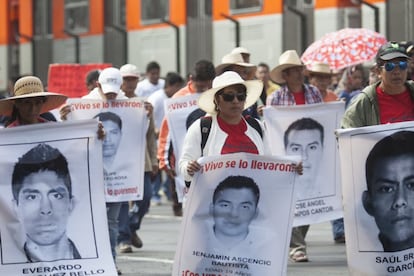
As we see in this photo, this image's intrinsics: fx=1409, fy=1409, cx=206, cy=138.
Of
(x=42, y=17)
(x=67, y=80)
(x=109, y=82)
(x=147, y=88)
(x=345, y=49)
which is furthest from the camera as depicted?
(x=42, y=17)

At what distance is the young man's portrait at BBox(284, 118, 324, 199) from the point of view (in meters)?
12.5

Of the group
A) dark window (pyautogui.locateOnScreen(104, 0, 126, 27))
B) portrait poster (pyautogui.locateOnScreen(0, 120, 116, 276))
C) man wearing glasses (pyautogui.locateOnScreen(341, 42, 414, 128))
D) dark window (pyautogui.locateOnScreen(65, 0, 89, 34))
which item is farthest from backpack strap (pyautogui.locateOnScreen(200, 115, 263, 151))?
dark window (pyautogui.locateOnScreen(65, 0, 89, 34))

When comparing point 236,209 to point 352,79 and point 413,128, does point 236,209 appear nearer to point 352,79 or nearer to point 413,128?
point 413,128

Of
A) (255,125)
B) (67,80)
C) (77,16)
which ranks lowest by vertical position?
(255,125)

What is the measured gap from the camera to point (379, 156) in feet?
28.3

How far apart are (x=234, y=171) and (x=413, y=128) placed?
114 centimetres

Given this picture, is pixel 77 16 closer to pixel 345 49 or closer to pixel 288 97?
pixel 345 49

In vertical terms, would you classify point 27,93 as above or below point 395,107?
above

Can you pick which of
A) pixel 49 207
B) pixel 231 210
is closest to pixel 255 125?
pixel 231 210

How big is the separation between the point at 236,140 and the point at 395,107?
106 centimetres

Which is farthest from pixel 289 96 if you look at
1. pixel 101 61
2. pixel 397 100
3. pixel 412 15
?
pixel 101 61

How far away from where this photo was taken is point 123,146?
12.7m

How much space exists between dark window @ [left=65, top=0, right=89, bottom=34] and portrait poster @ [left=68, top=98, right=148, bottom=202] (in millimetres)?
18215

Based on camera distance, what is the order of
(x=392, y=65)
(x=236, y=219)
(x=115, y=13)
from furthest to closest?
1. (x=115, y=13)
2. (x=392, y=65)
3. (x=236, y=219)
